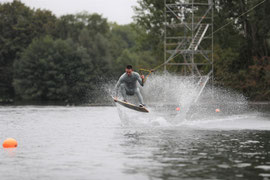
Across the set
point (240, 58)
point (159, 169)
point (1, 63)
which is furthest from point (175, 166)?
point (1, 63)

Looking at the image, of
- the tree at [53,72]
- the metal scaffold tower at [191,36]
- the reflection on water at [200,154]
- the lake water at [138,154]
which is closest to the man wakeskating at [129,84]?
the lake water at [138,154]

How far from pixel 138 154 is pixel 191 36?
161 feet

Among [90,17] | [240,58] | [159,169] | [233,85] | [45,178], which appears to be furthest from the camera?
[90,17]

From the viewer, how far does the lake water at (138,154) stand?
36.8ft

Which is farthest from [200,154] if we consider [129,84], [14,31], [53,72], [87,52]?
[14,31]

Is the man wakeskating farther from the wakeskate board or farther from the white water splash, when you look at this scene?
the white water splash

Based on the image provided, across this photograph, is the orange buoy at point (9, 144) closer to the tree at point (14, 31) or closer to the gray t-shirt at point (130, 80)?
the gray t-shirt at point (130, 80)

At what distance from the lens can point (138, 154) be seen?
559 inches

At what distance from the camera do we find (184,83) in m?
51.5

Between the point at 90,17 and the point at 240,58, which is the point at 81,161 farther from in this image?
the point at 90,17

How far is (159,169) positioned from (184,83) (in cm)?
4008

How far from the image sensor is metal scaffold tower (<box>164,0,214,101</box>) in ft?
170

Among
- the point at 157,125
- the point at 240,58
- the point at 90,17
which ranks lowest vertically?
the point at 157,125

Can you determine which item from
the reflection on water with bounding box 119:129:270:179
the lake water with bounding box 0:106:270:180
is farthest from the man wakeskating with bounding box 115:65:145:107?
the reflection on water with bounding box 119:129:270:179
